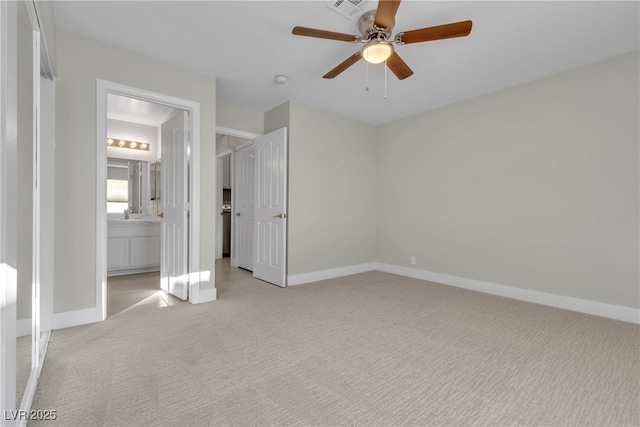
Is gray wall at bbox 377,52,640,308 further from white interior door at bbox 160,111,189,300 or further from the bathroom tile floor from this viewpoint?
the bathroom tile floor

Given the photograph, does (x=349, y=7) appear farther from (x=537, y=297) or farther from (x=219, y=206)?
(x=219, y=206)

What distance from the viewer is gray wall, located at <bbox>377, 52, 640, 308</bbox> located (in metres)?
2.92

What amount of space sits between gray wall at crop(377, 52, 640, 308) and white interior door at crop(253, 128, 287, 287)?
6.55 ft

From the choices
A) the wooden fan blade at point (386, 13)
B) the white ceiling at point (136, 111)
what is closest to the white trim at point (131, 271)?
the white ceiling at point (136, 111)

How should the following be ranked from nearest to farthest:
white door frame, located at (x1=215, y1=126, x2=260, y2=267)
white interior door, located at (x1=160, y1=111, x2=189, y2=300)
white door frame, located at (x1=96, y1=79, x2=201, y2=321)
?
white door frame, located at (x1=96, y1=79, x2=201, y2=321), white interior door, located at (x1=160, y1=111, x2=189, y2=300), white door frame, located at (x1=215, y1=126, x2=260, y2=267)

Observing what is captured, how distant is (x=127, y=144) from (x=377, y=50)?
476 centimetres

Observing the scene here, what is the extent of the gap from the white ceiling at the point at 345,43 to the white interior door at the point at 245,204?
1.57 m

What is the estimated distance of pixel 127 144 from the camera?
518cm

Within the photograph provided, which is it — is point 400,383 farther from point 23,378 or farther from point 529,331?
point 23,378

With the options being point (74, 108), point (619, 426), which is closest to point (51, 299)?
point (74, 108)

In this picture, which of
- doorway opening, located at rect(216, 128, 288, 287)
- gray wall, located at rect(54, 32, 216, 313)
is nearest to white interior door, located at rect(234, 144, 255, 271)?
doorway opening, located at rect(216, 128, 288, 287)

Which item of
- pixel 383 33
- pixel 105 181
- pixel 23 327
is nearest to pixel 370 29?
pixel 383 33

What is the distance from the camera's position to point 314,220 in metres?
4.45

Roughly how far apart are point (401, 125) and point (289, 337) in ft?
12.4
